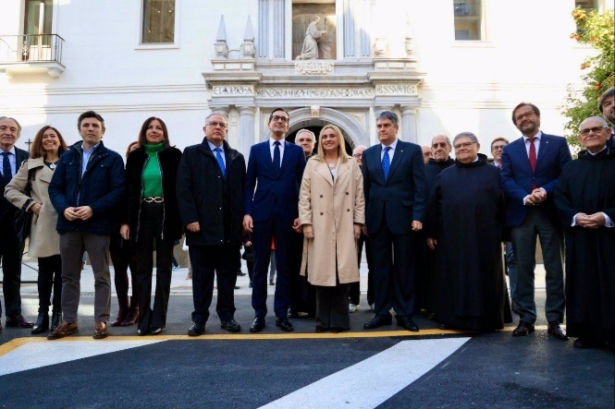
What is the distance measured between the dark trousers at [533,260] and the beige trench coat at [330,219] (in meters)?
1.45

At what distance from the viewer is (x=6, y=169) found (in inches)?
207

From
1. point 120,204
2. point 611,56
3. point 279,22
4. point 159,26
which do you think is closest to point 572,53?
point 611,56

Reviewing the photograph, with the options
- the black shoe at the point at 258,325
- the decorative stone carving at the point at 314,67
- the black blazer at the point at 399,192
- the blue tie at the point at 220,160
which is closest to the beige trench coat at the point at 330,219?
the black blazer at the point at 399,192

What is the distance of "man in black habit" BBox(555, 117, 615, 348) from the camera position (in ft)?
11.7

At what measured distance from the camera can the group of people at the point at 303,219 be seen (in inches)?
174

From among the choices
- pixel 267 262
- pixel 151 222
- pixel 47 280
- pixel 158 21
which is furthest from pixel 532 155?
pixel 158 21

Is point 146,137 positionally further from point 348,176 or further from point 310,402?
point 310,402

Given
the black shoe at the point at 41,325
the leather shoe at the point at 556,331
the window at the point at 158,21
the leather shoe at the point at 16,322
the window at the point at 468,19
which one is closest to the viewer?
the leather shoe at the point at 556,331

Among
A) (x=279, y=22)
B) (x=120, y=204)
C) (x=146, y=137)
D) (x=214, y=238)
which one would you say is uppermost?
(x=279, y=22)

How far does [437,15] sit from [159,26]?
8.58 meters

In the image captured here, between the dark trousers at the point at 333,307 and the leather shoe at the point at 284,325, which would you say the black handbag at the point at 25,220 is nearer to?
the leather shoe at the point at 284,325

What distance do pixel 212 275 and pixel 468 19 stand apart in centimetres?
1369

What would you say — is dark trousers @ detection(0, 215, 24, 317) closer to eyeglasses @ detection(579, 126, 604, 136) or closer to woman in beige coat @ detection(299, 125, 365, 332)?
woman in beige coat @ detection(299, 125, 365, 332)

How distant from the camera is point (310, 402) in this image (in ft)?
8.79
